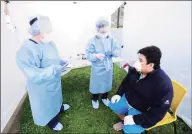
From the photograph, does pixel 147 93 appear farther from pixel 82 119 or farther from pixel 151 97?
pixel 82 119

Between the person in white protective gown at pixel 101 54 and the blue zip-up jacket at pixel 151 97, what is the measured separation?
0.46 meters

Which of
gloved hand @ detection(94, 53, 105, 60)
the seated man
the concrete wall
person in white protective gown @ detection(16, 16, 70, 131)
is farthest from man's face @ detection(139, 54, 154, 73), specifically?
the concrete wall

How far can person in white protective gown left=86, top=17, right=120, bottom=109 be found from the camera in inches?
70.0

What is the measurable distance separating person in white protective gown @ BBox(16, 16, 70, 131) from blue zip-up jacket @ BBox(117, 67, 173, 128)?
0.70 m

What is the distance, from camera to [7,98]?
73.3 inches

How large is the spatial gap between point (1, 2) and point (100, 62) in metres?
1.21

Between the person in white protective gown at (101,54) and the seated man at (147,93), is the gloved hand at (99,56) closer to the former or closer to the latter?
the person in white protective gown at (101,54)

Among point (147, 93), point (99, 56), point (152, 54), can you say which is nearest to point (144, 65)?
point (152, 54)

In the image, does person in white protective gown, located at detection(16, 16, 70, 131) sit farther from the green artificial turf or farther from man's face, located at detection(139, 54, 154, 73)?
man's face, located at detection(139, 54, 154, 73)

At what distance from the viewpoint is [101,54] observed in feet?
5.86

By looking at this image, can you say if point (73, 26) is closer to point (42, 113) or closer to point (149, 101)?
point (42, 113)

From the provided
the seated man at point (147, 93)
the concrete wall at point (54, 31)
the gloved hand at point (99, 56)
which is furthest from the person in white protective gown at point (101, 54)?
the concrete wall at point (54, 31)

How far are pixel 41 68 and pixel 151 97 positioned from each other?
92cm

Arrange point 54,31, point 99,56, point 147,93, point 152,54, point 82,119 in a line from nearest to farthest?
1. point 152,54
2. point 147,93
3. point 99,56
4. point 82,119
5. point 54,31
